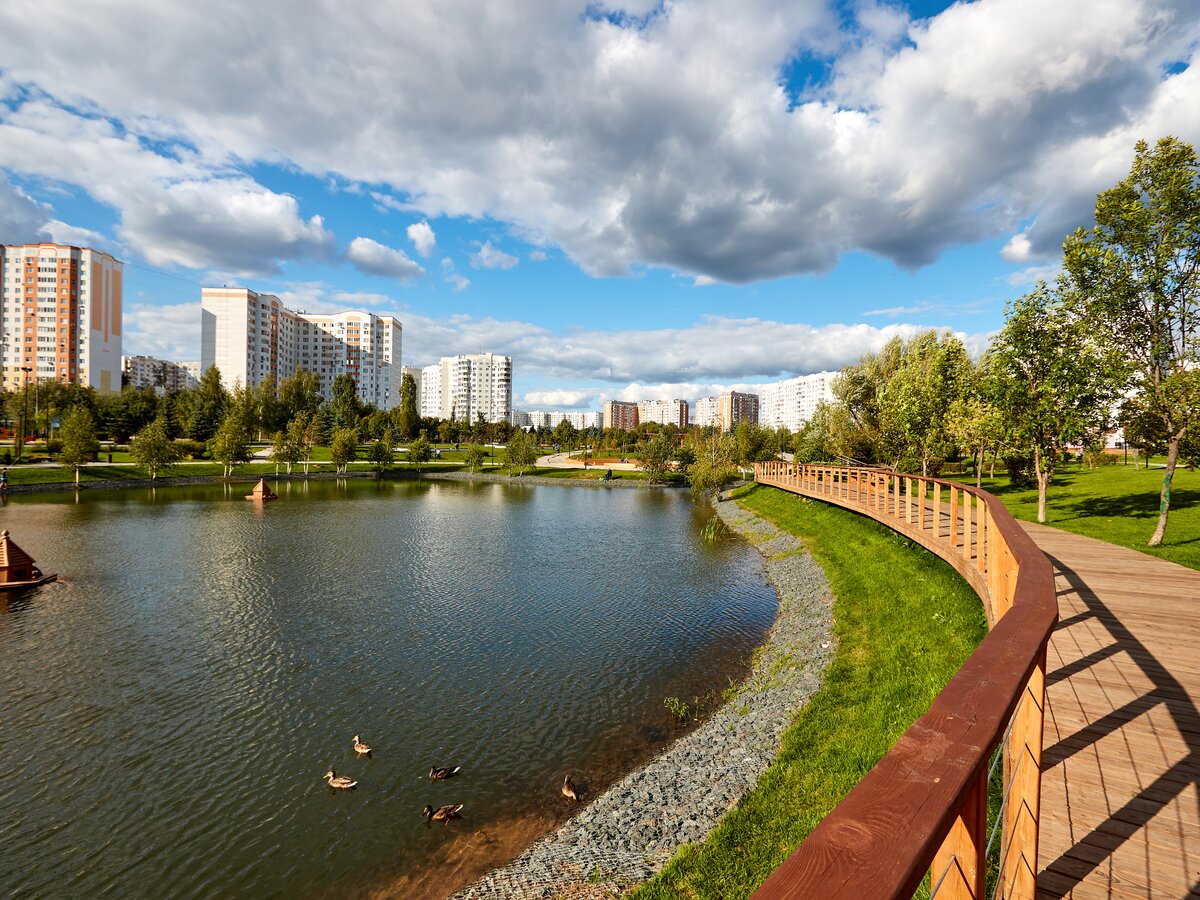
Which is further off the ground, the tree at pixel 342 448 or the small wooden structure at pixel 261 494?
the tree at pixel 342 448

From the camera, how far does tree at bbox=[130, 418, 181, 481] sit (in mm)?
59188

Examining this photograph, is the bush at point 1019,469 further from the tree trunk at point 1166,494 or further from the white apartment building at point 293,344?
the white apartment building at point 293,344

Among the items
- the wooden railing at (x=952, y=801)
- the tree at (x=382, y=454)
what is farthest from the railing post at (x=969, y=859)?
the tree at (x=382, y=454)

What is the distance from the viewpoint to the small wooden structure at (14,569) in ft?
73.0

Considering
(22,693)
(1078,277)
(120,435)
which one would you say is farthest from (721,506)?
(120,435)

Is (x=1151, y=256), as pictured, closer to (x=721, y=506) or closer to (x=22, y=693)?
(x=22, y=693)

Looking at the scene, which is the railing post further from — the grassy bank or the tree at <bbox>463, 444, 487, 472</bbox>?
the tree at <bbox>463, 444, 487, 472</bbox>

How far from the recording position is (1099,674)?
269 inches

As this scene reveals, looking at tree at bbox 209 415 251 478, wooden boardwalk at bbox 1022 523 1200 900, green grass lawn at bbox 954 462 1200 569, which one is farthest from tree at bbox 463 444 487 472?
wooden boardwalk at bbox 1022 523 1200 900

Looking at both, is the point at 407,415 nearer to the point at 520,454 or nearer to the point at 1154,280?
the point at 520,454

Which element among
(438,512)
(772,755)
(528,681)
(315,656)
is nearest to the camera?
(772,755)

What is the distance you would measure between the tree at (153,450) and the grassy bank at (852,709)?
67.5m

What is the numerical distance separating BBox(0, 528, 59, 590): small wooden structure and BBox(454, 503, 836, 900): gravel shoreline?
24.8 m

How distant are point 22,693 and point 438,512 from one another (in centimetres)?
3452
